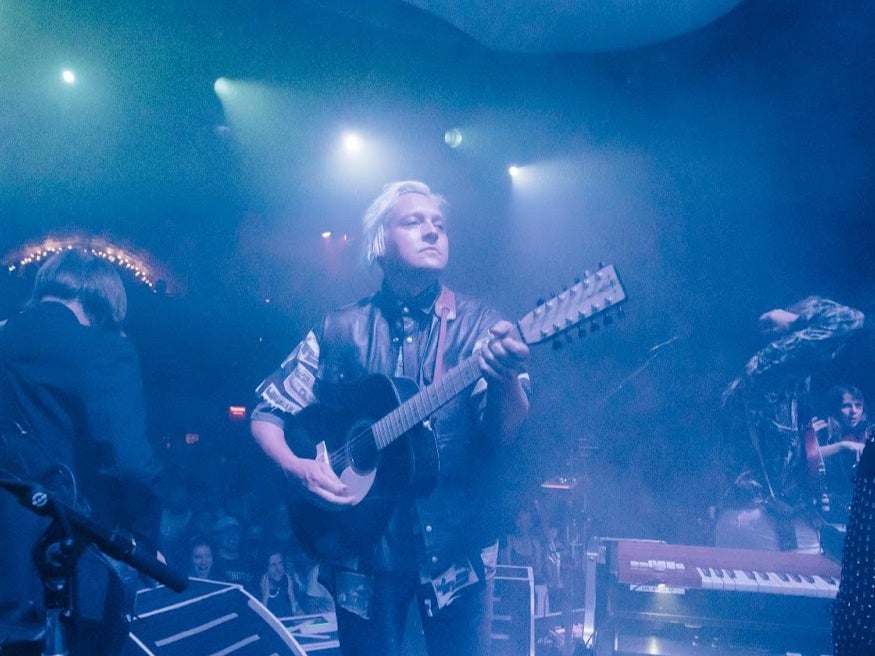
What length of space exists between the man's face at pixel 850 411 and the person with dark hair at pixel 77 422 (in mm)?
4349

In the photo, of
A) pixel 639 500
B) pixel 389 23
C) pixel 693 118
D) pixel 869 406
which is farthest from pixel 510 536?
pixel 389 23

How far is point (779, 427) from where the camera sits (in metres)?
4.38

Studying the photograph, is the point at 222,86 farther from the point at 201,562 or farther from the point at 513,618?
the point at 513,618

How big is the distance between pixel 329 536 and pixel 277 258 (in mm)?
6865

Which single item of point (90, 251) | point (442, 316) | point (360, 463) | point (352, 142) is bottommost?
point (360, 463)

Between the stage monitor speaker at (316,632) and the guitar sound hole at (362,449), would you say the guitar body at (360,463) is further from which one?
the stage monitor speaker at (316,632)

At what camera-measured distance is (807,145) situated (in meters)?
4.38

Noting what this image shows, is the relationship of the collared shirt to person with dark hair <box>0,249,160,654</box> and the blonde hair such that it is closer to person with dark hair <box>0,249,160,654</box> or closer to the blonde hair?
the blonde hair

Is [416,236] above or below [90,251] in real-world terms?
below

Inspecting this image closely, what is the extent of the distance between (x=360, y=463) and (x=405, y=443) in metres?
0.24

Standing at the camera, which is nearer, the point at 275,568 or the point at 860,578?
the point at 860,578

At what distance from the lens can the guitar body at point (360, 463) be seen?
7.45ft

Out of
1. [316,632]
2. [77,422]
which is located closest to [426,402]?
[77,422]

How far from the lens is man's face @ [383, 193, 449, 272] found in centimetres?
263
